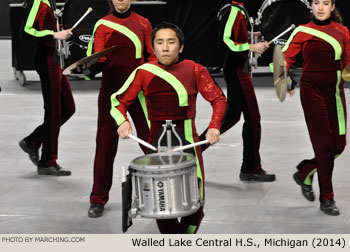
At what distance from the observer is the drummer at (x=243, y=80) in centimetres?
671

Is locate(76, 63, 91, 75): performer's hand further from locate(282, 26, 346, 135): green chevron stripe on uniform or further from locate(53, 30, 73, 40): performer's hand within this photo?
locate(282, 26, 346, 135): green chevron stripe on uniform

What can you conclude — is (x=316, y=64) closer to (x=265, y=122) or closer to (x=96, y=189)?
(x=96, y=189)

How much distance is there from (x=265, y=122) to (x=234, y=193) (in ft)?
10.1

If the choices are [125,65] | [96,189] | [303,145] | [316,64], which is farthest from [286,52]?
[303,145]

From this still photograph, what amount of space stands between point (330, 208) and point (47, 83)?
287 cm

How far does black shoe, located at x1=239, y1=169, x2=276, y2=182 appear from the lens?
7004mm

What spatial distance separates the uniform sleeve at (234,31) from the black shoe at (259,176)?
1150mm

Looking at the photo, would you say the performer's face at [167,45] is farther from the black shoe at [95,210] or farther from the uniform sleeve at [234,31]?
the uniform sleeve at [234,31]

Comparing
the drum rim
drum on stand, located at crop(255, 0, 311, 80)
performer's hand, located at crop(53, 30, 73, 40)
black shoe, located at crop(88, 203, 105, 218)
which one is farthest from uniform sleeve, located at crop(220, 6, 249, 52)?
drum on stand, located at crop(255, 0, 311, 80)

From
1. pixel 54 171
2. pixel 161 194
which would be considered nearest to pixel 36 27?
pixel 54 171

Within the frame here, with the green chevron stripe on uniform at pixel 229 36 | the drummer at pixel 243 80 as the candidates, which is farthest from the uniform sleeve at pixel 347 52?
the green chevron stripe on uniform at pixel 229 36

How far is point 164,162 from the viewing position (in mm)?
4383

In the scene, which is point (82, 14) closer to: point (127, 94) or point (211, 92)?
point (127, 94)

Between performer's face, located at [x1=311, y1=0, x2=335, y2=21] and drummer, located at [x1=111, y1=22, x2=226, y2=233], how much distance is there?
1.38 m
